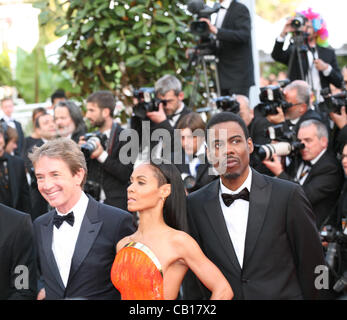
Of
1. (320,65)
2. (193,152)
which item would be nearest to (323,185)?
(193,152)

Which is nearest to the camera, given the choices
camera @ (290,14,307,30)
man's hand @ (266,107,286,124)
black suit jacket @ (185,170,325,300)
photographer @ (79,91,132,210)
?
black suit jacket @ (185,170,325,300)

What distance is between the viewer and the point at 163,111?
5469mm

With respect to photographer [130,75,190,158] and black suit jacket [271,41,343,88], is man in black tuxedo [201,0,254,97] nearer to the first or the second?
black suit jacket [271,41,343,88]

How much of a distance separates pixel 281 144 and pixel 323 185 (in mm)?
462

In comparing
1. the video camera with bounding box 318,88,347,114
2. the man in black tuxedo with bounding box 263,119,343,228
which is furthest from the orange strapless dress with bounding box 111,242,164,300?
the video camera with bounding box 318,88,347,114

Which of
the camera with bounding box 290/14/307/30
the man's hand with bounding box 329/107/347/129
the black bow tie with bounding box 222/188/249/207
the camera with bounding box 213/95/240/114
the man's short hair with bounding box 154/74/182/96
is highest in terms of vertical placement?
the camera with bounding box 290/14/307/30

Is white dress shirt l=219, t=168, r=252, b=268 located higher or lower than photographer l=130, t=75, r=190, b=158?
lower

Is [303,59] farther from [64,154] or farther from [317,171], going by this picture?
[64,154]

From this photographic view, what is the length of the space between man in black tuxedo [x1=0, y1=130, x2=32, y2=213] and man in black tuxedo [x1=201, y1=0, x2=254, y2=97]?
7.70ft

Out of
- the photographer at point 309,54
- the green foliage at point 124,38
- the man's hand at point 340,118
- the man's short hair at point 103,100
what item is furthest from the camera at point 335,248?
the green foliage at point 124,38

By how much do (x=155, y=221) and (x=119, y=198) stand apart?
82.1 inches

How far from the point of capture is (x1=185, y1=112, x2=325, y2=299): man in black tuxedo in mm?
2926
